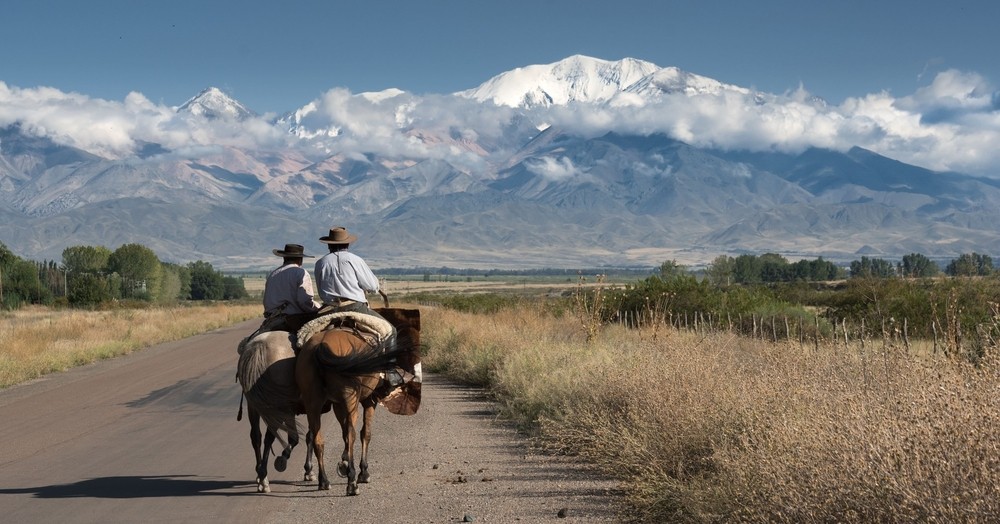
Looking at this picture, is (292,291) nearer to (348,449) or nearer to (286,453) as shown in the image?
(286,453)

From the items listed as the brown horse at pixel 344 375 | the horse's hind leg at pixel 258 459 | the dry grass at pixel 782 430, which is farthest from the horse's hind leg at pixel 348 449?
the dry grass at pixel 782 430

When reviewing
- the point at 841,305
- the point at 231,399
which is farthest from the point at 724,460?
the point at 841,305

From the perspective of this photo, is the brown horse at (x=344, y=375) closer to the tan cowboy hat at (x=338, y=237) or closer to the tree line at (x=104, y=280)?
the tan cowboy hat at (x=338, y=237)

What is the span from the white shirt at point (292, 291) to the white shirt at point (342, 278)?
193 mm

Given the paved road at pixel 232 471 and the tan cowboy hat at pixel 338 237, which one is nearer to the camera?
the paved road at pixel 232 471

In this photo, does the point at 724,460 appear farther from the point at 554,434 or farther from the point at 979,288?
the point at 979,288

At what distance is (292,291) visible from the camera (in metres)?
11.5

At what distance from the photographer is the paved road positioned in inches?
371

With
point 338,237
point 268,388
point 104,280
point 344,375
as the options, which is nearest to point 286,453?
point 268,388

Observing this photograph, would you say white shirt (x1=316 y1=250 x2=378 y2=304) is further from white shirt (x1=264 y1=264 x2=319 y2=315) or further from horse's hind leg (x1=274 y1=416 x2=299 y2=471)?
horse's hind leg (x1=274 y1=416 x2=299 y2=471)

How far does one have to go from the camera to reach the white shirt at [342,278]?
36.4ft

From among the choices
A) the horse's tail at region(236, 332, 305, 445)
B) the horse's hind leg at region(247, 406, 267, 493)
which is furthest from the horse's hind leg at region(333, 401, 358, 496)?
the horse's hind leg at region(247, 406, 267, 493)

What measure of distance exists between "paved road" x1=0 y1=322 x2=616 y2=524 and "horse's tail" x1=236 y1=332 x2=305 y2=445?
717 millimetres

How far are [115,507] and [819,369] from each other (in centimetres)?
679
